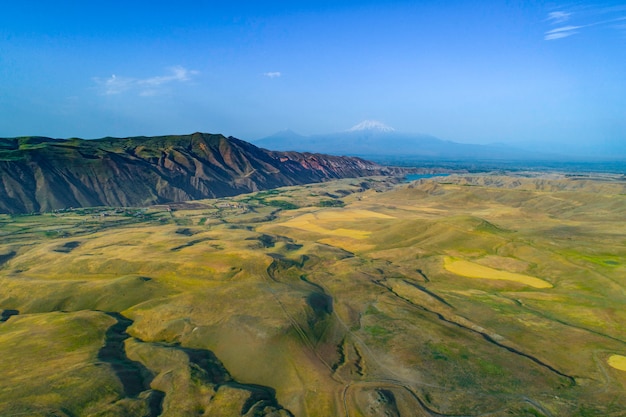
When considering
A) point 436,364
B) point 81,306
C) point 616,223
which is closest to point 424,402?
point 436,364

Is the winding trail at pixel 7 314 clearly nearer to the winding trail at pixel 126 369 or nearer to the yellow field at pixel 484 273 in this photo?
the winding trail at pixel 126 369

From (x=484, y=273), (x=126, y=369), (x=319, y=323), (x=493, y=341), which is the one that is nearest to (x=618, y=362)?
(x=493, y=341)

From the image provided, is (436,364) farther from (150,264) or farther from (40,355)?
(150,264)

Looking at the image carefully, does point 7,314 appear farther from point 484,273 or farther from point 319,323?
point 484,273

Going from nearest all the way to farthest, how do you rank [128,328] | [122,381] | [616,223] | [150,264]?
[122,381], [128,328], [150,264], [616,223]

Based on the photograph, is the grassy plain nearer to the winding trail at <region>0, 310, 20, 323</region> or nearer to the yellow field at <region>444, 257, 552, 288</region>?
the winding trail at <region>0, 310, 20, 323</region>

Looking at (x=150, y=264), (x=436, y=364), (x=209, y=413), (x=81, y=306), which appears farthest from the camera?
(x=150, y=264)

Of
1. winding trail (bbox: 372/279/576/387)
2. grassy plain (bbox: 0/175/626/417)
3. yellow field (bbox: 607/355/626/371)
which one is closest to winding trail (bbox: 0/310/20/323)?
grassy plain (bbox: 0/175/626/417)
